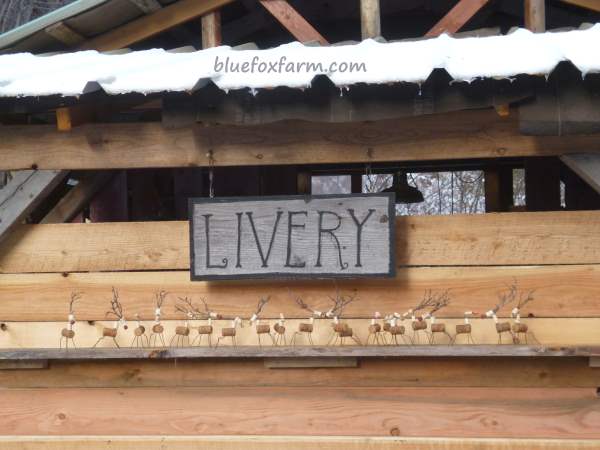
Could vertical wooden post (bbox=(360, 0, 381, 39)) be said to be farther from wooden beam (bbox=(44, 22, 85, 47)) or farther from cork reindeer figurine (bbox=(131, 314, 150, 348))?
cork reindeer figurine (bbox=(131, 314, 150, 348))

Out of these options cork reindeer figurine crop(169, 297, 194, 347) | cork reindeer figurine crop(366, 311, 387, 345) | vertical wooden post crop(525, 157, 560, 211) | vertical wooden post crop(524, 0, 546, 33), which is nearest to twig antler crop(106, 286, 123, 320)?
cork reindeer figurine crop(169, 297, 194, 347)

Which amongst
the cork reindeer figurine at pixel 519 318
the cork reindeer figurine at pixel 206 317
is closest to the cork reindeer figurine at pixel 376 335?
the cork reindeer figurine at pixel 519 318

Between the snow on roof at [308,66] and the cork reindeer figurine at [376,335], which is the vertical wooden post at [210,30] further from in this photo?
the cork reindeer figurine at [376,335]

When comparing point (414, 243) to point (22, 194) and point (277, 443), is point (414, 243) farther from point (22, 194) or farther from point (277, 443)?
point (22, 194)

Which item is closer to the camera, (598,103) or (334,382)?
(598,103)

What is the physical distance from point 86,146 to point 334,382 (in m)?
2.07

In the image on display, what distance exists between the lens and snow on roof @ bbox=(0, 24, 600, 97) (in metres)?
3.73

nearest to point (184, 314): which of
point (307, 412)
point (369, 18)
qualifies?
point (307, 412)

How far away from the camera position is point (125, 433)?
4383mm

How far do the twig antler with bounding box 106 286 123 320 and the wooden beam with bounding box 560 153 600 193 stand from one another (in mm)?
2726

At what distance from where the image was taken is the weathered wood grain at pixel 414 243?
169 inches

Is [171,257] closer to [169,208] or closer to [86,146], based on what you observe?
[86,146]

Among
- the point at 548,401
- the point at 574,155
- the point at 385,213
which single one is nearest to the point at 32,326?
the point at 385,213

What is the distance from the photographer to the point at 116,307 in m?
4.53
